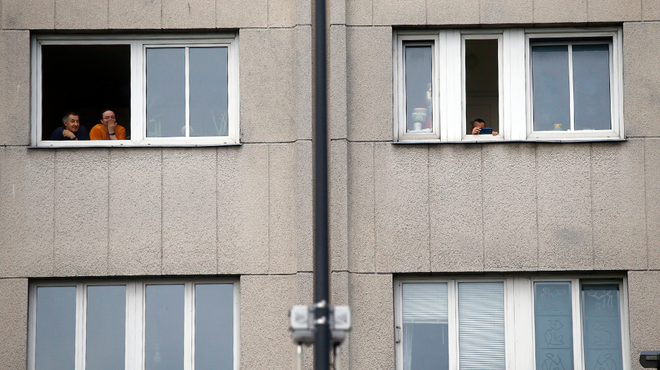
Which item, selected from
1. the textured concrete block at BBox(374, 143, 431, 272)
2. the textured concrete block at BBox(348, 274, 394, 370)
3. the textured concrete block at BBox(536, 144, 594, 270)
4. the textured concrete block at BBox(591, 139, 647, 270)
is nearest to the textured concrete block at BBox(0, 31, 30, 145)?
the textured concrete block at BBox(374, 143, 431, 272)

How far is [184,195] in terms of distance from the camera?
39.2ft

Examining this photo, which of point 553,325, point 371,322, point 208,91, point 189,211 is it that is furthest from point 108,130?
point 553,325

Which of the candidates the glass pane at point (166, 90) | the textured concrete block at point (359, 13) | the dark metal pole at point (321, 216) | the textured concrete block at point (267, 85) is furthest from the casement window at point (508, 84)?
the dark metal pole at point (321, 216)

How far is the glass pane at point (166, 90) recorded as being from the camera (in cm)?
1252

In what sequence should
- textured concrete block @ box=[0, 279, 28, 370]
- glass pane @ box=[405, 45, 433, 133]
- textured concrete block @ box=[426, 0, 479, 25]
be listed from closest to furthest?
textured concrete block @ box=[0, 279, 28, 370], textured concrete block @ box=[426, 0, 479, 25], glass pane @ box=[405, 45, 433, 133]

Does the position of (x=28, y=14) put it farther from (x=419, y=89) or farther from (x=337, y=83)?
(x=419, y=89)

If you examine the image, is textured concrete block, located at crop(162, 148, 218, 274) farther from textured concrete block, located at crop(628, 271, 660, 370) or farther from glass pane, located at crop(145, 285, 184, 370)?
textured concrete block, located at crop(628, 271, 660, 370)

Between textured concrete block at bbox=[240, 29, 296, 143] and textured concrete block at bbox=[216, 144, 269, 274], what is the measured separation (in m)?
0.28

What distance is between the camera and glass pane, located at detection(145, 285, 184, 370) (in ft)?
39.1

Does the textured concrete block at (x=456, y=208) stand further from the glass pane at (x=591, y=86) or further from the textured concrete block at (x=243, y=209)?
the textured concrete block at (x=243, y=209)

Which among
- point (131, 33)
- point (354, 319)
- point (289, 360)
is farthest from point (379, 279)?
point (131, 33)

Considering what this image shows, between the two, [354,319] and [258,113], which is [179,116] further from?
[354,319]

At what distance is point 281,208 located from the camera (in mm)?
11898

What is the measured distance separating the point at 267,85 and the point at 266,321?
322cm
